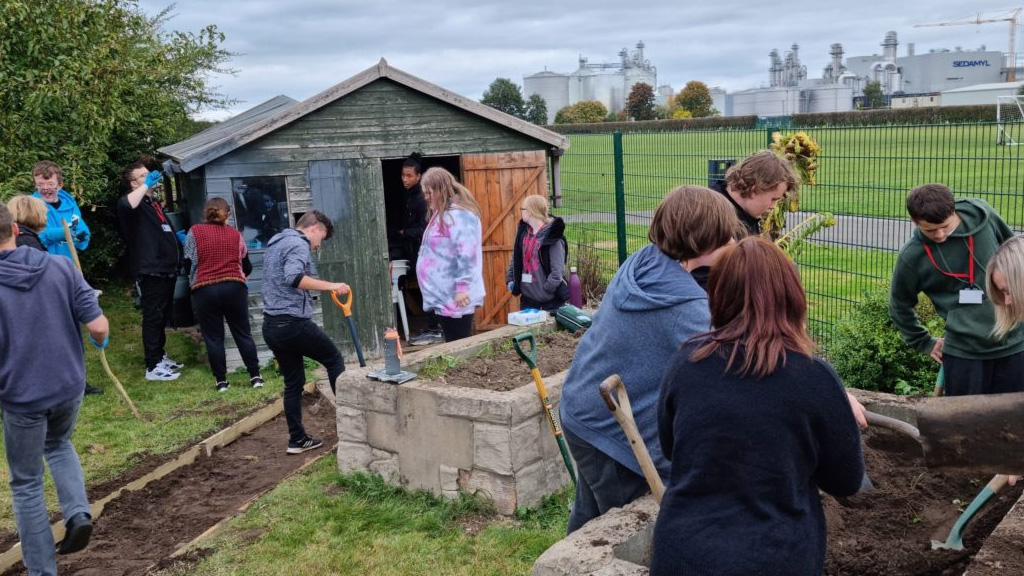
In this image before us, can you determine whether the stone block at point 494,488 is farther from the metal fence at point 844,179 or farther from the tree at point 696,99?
the tree at point 696,99

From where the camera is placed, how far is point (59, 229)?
309 inches

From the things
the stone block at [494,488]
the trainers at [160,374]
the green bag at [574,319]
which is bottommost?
the trainers at [160,374]

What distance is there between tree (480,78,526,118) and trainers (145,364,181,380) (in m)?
37.4

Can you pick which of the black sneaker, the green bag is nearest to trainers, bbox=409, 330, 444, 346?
the green bag

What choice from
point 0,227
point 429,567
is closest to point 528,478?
point 429,567

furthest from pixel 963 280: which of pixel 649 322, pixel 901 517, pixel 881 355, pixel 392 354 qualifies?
pixel 392 354

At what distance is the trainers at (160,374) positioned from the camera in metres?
9.18

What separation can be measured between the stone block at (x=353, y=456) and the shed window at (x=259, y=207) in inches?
159

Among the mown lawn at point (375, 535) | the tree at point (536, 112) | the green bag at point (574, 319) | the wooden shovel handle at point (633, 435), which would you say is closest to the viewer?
the wooden shovel handle at point (633, 435)

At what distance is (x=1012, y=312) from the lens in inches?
153

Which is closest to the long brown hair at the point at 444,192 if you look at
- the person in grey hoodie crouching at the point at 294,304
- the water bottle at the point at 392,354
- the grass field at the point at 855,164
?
the person in grey hoodie crouching at the point at 294,304

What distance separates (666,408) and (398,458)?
3397 mm

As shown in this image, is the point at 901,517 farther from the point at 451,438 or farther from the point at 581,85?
the point at 581,85

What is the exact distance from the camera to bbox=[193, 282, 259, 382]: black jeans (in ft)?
27.7
